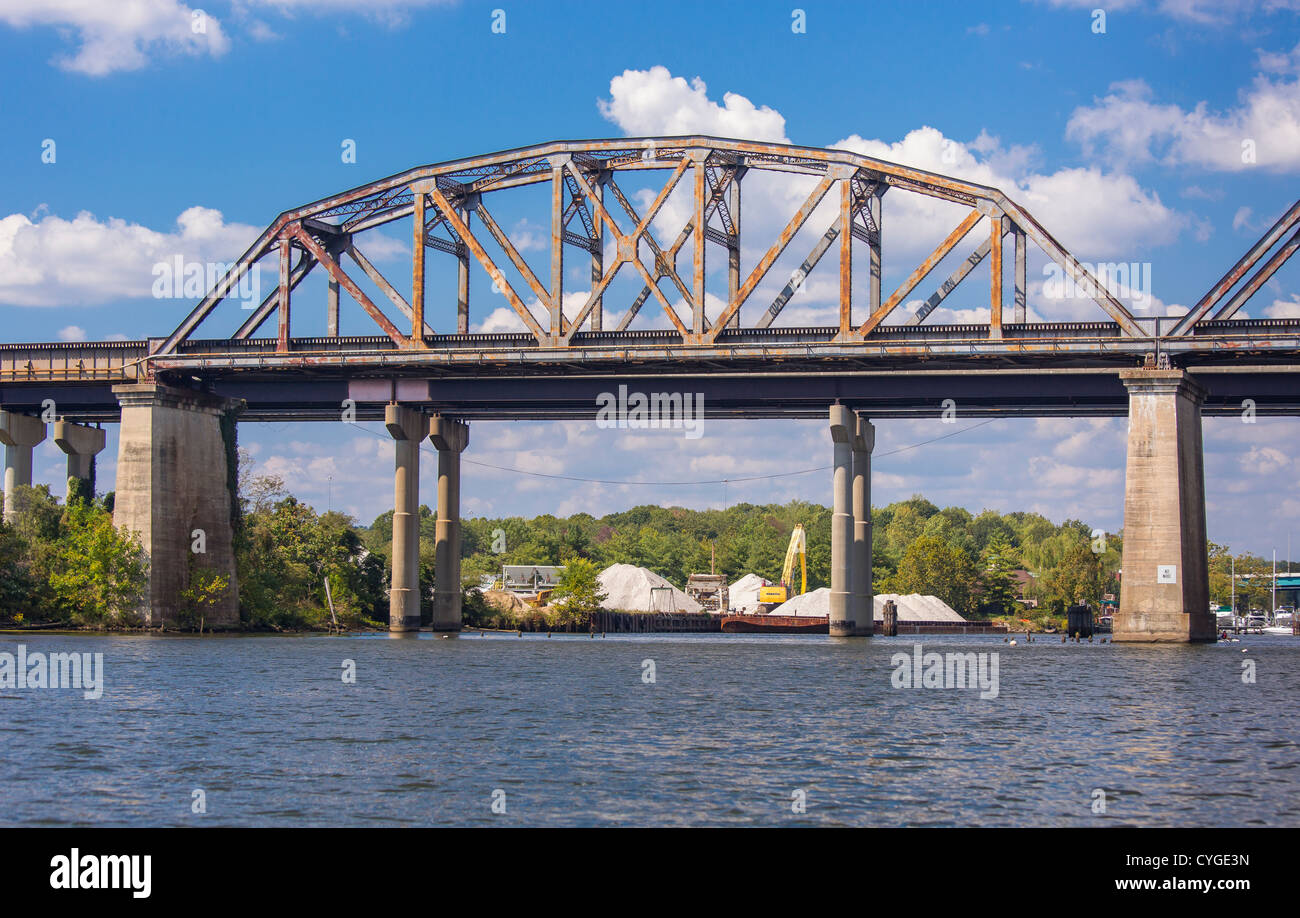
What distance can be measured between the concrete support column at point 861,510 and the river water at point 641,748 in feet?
134

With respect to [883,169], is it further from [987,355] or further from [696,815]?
[696,815]

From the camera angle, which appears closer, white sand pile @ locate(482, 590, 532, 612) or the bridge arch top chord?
the bridge arch top chord

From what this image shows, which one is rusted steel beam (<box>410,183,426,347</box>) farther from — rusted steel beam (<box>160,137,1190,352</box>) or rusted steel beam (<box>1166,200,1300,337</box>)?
rusted steel beam (<box>1166,200,1300,337</box>)

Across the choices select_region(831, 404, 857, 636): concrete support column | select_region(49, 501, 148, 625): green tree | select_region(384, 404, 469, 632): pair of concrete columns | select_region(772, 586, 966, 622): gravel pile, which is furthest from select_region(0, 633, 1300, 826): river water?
select_region(772, 586, 966, 622): gravel pile

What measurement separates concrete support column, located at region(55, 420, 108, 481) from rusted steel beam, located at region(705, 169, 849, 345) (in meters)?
63.1

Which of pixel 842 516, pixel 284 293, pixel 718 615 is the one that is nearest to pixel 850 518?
pixel 842 516

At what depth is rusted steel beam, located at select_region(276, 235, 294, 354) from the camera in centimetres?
11088

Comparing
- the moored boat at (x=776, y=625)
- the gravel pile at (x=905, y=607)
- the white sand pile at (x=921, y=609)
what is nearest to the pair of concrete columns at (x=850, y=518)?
the moored boat at (x=776, y=625)

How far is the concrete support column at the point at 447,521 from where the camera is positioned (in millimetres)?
122938

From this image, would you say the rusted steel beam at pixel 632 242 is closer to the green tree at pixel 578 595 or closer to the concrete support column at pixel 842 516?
the concrete support column at pixel 842 516

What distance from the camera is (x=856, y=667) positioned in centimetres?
7581
